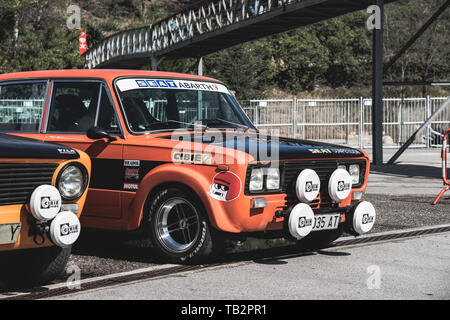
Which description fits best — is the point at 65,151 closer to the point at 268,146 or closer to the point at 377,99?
the point at 268,146


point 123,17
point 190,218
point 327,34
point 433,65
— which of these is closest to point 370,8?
point 190,218

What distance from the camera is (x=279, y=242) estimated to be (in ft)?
27.4

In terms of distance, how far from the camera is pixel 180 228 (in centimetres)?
689

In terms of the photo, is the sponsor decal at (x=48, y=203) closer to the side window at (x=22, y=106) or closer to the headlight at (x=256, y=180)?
the headlight at (x=256, y=180)

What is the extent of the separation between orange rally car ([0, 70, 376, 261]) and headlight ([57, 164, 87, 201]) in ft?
3.30

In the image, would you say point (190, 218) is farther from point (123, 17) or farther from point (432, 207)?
point (123, 17)

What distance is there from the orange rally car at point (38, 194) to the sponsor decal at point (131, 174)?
3.73ft

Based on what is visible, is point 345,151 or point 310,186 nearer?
point 310,186

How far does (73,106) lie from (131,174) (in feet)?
3.52

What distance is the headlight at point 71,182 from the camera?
5820 mm

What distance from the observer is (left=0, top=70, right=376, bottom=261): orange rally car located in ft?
21.6

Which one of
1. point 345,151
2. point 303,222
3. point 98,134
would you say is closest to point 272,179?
point 303,222

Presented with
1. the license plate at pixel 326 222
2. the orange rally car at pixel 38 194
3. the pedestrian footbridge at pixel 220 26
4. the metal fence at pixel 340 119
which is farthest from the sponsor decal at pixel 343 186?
the metal fence at pixel 340 119

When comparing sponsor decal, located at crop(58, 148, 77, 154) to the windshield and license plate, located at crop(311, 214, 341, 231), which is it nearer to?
the windshield
